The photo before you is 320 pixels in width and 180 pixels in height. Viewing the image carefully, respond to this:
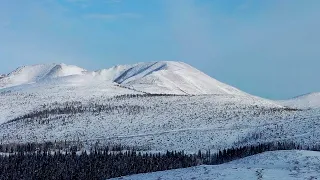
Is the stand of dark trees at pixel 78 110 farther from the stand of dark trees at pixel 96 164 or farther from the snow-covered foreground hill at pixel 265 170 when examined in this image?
the snow-covered foreground hill at pixel 265 170

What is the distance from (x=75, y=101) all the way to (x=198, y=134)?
75857 mm

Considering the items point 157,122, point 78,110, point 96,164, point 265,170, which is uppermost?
point 78,110

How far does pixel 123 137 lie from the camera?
377 ft

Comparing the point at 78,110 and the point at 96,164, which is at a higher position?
the point at 78,110

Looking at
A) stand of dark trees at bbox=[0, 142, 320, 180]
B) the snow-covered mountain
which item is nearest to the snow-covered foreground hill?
stand of dark trees at bbox=[0, 142, 320, 180]

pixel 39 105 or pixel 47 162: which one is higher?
pixel 39 105

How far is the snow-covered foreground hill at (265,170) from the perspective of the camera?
37000mm

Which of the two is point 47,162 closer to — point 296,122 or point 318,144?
point 318,144

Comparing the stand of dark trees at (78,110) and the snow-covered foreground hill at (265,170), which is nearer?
the snow-covered foreground hill at (265,170)

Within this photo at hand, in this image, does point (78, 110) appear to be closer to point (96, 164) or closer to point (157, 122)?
point (157, 122)

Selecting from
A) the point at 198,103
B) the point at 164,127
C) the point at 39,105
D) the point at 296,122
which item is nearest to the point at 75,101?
the point at 39,105

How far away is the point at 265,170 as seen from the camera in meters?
39.0

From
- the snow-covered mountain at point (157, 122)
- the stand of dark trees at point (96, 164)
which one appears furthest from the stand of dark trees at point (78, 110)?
the stand of dark trees at point (96, 164)

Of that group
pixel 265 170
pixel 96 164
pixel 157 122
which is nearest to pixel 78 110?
pixel 157 122
